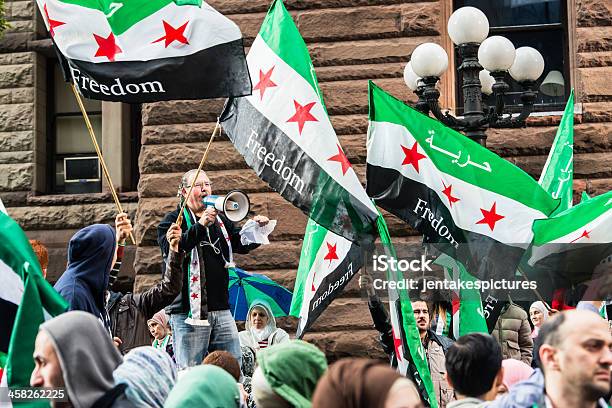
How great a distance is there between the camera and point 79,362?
4.31 meters

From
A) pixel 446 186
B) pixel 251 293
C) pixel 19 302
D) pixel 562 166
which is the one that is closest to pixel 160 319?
pixel 251 293

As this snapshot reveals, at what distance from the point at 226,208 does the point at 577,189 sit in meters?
5.10

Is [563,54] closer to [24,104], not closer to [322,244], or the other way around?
[322,244]

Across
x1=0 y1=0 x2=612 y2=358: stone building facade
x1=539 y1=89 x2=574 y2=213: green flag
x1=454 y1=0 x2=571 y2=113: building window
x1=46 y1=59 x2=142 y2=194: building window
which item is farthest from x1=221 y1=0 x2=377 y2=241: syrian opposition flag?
x1=46 y1=59 x2=142 y2=194: building window

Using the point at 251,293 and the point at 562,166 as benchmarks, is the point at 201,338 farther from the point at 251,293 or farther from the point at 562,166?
the point at 562,166

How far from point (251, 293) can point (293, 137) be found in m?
3.03

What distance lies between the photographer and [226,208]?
8297 millimetres

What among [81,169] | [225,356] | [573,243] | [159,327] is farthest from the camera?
[81,169]

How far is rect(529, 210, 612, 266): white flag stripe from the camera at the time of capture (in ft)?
26.1

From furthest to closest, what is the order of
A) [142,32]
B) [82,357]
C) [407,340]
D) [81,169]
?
[81,169] < [142,32] < [407,340] < [82,357]

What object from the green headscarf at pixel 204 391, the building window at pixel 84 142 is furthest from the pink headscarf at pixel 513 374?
the building window at pixel 84 142

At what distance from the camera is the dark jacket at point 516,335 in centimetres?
944

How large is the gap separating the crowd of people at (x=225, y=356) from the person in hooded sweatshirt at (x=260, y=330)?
2.95 feet

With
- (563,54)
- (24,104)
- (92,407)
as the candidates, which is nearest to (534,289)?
(92,407)
